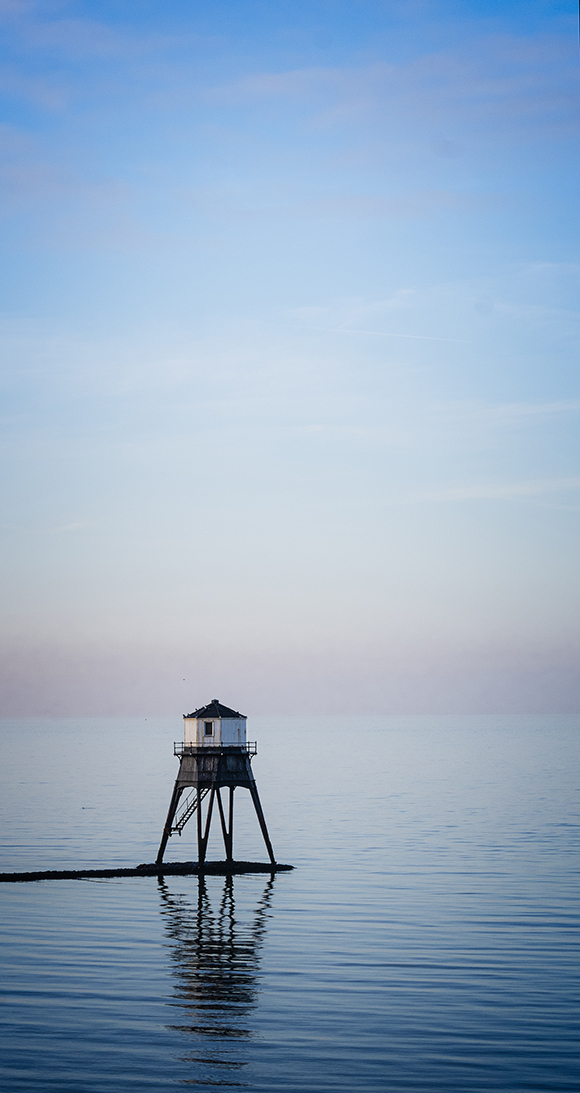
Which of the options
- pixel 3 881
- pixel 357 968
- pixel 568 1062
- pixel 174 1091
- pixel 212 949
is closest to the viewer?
pixel 174 1091

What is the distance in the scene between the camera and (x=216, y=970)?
4328 cm

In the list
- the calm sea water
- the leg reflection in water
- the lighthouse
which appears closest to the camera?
the calm sea water

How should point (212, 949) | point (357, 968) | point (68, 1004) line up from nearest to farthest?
1. point (68, 1004)
2. point (357, 968)
3. point (212, 949)

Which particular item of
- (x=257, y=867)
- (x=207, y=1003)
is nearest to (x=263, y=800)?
(x=257, y=867)

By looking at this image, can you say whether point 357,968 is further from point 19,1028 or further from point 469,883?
point 469,883

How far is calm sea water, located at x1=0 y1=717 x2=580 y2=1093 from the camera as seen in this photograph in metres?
31.5

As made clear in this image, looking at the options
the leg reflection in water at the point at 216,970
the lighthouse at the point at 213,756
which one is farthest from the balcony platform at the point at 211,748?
the leg reflection in water at the point at 216,970

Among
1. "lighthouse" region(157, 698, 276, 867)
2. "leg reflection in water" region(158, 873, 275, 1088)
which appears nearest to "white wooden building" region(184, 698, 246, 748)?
"lighthouse" region(157, 698, 276, 867)

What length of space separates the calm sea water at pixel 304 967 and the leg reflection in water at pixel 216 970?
4.5 inches

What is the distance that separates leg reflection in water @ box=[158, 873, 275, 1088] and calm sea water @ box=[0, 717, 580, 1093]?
114mm

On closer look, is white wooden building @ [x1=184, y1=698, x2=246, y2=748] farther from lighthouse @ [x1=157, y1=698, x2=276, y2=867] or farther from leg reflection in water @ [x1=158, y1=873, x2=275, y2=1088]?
leg reflection in water @ [x1=158, y1=873, x2=275, y2=1088]

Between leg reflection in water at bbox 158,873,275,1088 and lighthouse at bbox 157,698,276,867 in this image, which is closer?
leg reflection in water at bbox 158,873,275,1088

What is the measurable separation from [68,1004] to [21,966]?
659 centimetres

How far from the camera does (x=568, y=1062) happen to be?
1246 inches
